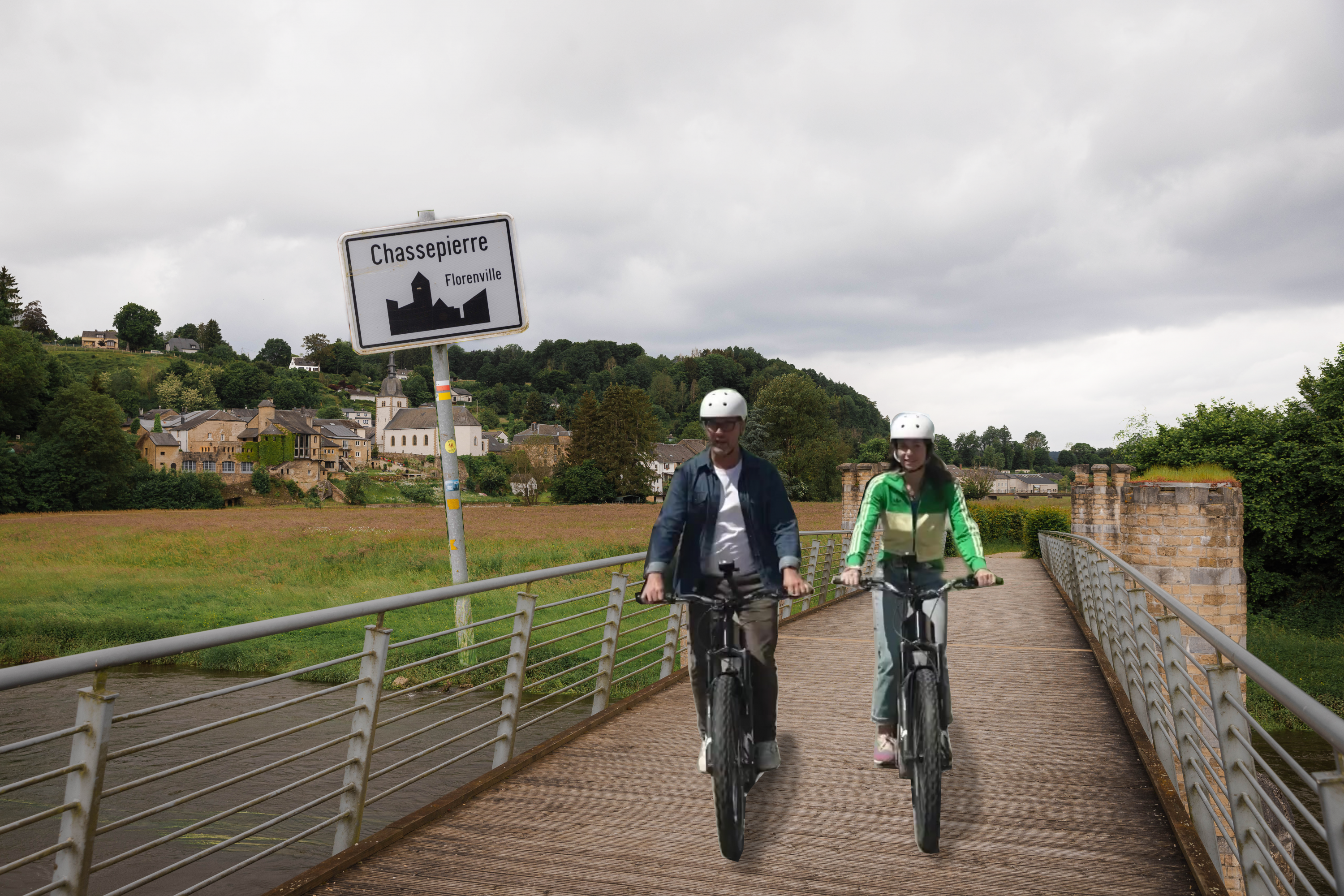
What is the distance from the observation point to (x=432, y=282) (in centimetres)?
779

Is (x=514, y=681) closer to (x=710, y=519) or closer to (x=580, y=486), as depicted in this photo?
(x=710, y=519)

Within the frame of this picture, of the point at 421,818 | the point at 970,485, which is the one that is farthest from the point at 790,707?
the point at 970,485

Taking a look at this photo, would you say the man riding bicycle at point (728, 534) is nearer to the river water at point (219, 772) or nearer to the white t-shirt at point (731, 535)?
the white t-shirt at point (731, 535)

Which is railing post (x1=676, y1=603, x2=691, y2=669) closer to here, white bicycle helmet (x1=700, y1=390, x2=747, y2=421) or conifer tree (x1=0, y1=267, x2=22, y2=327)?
white bicycle helmet (x1=700, y1=390, x2=747, y2=421)

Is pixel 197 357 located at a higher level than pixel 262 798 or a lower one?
higher

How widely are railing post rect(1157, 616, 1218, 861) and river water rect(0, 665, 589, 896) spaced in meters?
4.00

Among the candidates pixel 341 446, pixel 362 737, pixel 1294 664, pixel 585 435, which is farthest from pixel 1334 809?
pixel 341 446

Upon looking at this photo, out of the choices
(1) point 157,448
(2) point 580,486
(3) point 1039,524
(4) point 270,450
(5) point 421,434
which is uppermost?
(5) point 421,434

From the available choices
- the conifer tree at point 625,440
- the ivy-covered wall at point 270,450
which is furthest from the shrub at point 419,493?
the ivy-covered wall at point 270,450

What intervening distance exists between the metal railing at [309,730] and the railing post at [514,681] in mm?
12

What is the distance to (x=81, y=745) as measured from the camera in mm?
2686

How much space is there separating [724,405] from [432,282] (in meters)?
4.75

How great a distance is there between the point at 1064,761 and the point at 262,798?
3992 millimetres

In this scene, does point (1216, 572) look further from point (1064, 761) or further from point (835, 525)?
point (835, 525)
